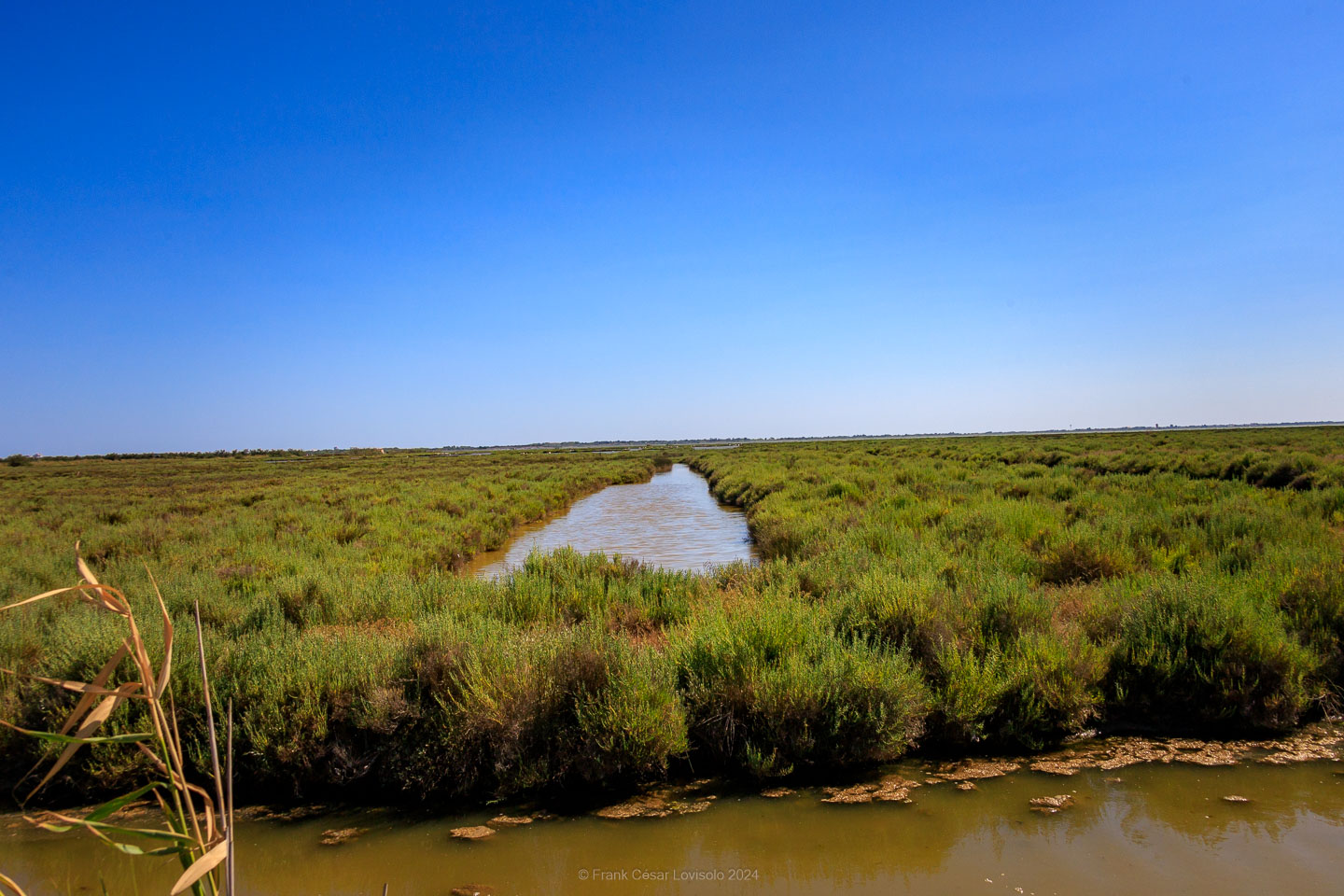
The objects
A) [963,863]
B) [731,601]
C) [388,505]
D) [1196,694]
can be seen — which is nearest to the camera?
[963,863]

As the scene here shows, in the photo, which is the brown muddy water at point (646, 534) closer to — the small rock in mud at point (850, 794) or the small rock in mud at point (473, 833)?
the small rock in mud at point (473, 833)

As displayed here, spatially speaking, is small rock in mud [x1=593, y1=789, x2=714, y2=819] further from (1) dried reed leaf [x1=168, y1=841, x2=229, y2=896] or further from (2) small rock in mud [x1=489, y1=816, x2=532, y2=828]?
(1) dried reed leaf [x1=168, y1=841, x2=229, y2=896]

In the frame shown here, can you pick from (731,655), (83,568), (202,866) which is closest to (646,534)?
(731,655)

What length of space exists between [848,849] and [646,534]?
13539 millimetres

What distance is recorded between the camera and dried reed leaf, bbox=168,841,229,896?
108cm

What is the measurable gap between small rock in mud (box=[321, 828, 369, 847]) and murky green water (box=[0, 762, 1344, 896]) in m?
0.05

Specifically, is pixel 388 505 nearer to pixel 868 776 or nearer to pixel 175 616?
pixel 175 616

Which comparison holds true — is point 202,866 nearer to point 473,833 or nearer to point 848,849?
point 473,833

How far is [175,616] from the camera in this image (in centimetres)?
756

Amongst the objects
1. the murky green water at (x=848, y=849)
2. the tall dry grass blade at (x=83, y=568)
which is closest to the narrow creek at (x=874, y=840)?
the murky green water at (x=848, y=849)

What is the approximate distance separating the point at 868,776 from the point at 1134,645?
278cm

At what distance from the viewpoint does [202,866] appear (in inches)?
45.9

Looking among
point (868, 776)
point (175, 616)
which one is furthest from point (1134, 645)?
point (175, 616)

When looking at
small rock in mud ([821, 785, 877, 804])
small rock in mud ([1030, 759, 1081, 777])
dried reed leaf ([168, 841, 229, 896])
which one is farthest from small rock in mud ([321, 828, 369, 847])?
small rock in mud ([1030, 759, 1081, 777])
